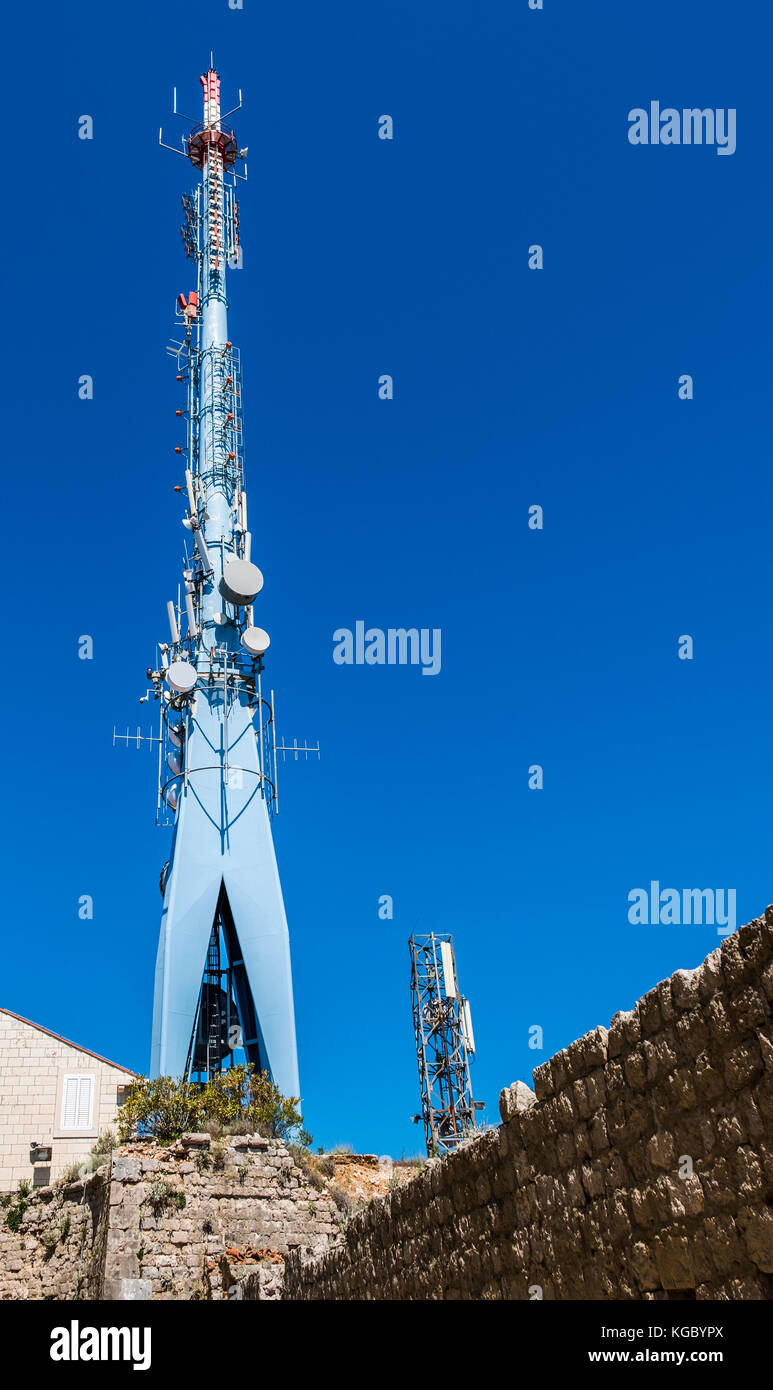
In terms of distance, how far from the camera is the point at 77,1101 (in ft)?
75.5

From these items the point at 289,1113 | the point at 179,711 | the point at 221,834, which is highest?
the point at 179,711

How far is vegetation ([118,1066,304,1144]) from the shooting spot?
17.7 meters

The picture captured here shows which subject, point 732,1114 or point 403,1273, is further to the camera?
point 403,1273

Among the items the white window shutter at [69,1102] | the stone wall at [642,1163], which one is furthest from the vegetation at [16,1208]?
the stone wall at [642,1163]

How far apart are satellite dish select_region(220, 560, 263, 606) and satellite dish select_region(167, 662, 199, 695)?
6.67ft

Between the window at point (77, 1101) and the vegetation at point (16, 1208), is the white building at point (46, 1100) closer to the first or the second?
the window at point (77, 1101)

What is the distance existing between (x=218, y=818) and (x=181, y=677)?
362 centimetres

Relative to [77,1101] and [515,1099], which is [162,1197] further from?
[515,1099]

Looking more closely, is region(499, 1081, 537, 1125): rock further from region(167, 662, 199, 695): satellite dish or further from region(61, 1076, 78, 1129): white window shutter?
region(167, 662, 199, 695): satellite dish

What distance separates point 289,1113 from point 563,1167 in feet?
46.9

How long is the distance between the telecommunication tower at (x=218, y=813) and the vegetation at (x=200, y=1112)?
5945mm

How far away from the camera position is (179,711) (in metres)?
30.3
